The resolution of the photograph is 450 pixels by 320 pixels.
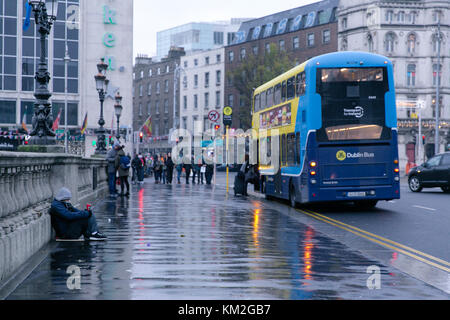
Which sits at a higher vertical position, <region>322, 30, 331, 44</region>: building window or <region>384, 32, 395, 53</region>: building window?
<region>322, 30, 331, 44</region>: building window

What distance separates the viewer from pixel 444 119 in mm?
66625

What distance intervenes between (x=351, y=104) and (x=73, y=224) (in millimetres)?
9802

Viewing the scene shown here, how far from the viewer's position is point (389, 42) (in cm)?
6675

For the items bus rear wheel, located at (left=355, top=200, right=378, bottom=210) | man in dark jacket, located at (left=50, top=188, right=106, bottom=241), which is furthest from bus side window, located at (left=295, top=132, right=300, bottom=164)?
man in dark jacket, located at (left=50, top=188, right=106, bottom=241)

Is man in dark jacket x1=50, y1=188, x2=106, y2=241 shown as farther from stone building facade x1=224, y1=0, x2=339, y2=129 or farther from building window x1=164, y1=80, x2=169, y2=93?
building window x1=164, y1=80, x2=169, y2=93

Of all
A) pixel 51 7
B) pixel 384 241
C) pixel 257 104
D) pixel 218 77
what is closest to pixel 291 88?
pixel 257 104

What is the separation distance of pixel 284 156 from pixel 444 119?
1962 inches

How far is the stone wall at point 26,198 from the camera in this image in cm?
753

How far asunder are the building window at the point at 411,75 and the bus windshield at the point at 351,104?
51117mm

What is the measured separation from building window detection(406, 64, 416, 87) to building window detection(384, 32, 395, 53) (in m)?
2.61

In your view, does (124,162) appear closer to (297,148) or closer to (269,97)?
(269,97)

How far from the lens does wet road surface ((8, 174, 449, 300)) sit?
6.93 meters

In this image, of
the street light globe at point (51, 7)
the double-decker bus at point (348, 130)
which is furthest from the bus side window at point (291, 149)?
the street light globe at point (51, 7)
